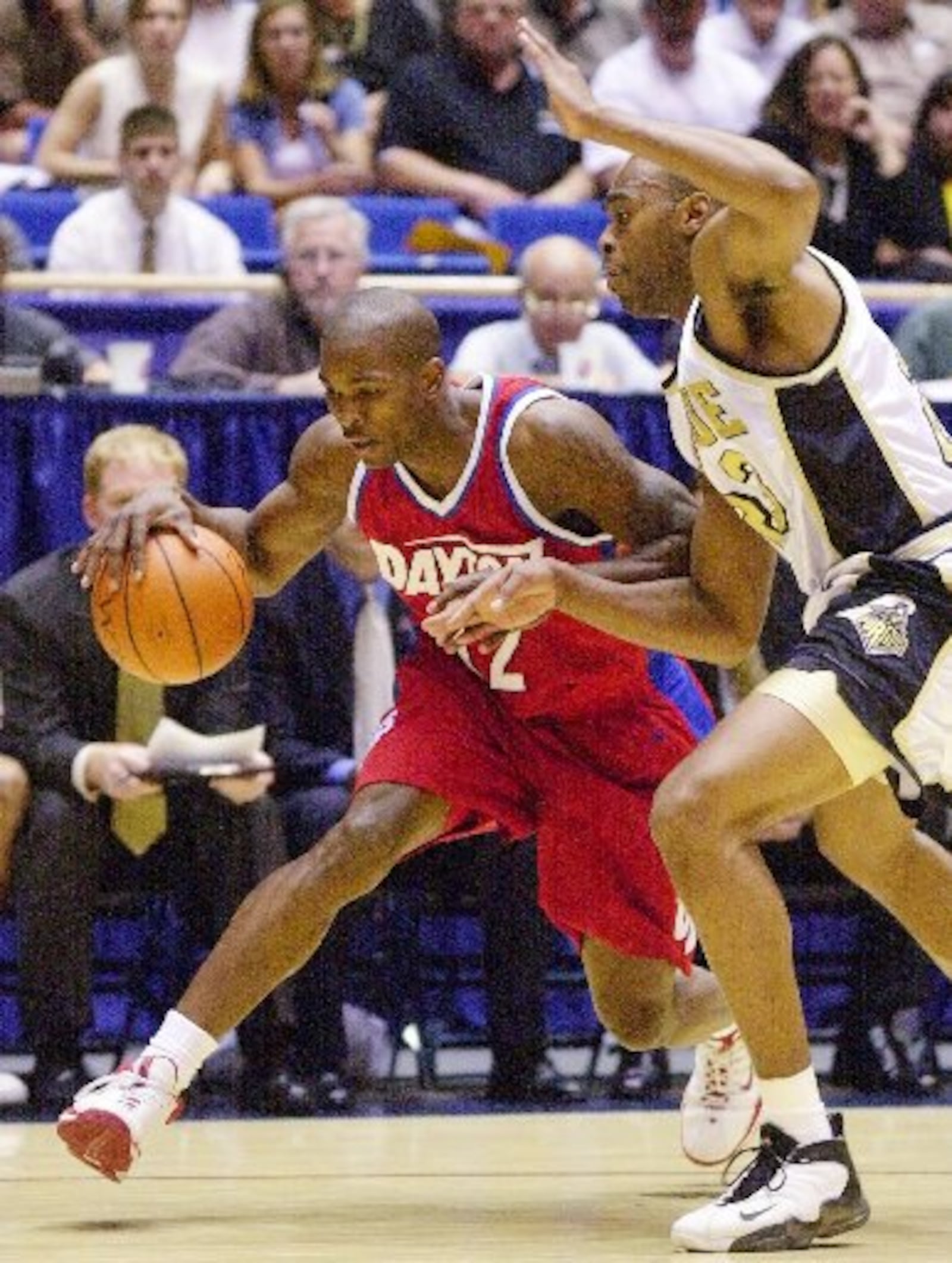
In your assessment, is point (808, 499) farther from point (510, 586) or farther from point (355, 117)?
point (355, 117)

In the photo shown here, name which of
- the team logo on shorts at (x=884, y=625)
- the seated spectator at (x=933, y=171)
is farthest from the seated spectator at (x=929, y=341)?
the team logo on shorts at (x=884, y=625)

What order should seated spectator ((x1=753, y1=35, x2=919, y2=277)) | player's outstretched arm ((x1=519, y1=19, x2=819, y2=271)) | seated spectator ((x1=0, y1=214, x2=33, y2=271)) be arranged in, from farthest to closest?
seated spectator ((x1=753, y1=35, x2=919, y2=277)) → seated spectator ((x1=0, y1=214, x2=33, y2=271)) → player's outstretched arm ((x1=519, y1=19, x2=819, y2=271))

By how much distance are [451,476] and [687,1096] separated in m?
1.39

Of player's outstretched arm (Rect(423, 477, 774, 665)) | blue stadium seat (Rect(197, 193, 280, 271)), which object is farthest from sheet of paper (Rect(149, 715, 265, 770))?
blue stadium seat (Rect(197, 193, 280, 271))

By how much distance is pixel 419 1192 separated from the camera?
17.1ft

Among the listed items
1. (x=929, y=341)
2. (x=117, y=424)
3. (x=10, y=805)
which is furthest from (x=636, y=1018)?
(x=929, y=341)

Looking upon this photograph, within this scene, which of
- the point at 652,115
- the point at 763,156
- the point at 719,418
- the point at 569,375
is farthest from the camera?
the point at 652,115

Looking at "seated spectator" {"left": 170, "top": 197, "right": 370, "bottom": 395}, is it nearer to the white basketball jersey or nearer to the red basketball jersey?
the red basketball jersey

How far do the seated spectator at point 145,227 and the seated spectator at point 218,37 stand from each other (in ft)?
5.61

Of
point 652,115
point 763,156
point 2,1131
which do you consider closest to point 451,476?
point 763,156

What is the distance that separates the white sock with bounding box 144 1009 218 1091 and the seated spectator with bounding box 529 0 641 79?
7251mm

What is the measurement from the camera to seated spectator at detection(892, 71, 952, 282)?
32.5ft

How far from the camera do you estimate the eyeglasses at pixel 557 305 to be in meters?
8.13

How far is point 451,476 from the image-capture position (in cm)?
501
